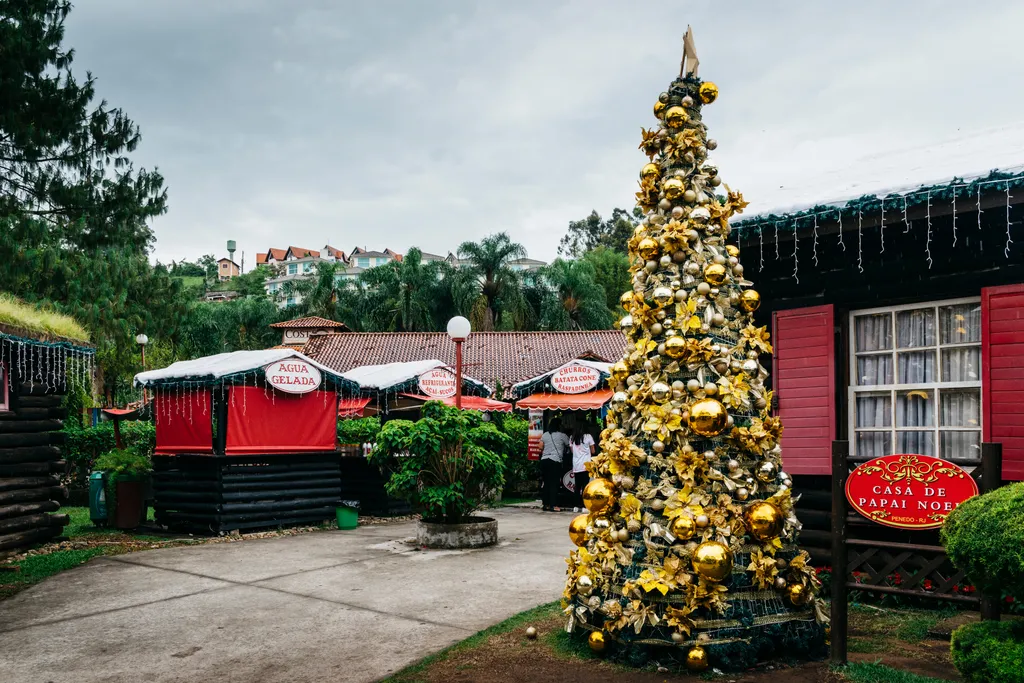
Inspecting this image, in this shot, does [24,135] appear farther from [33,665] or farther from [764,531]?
[764,531]

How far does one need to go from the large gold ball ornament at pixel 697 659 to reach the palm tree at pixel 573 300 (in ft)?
120

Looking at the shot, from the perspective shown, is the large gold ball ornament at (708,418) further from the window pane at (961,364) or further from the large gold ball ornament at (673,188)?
the window pane at (961,364)

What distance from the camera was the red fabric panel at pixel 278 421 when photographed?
40.4 ft

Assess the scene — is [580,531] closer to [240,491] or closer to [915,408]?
[915,408]

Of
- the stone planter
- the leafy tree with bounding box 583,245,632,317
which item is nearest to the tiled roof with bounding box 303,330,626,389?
the leafy tree with bounding box 583,245,632,317

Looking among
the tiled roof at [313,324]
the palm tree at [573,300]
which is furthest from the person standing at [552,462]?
the tiled roof at [313,324]

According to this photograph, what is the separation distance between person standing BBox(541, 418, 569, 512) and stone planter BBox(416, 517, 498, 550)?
4625 mm

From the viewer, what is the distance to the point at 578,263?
42562 millimetres

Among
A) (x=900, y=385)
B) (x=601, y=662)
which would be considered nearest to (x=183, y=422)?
(x=601, y=662)

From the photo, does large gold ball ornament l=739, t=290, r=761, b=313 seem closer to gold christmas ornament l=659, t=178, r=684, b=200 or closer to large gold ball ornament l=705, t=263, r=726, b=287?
large gold ball ornament l=705, t=263, r=726, b=287

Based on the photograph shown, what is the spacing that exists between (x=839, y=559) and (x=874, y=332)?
9.63 ft

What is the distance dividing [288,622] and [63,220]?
11430 millimetres

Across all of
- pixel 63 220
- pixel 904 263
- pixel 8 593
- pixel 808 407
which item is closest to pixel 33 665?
pixel 8 593

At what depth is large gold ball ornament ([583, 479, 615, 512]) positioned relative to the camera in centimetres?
540
